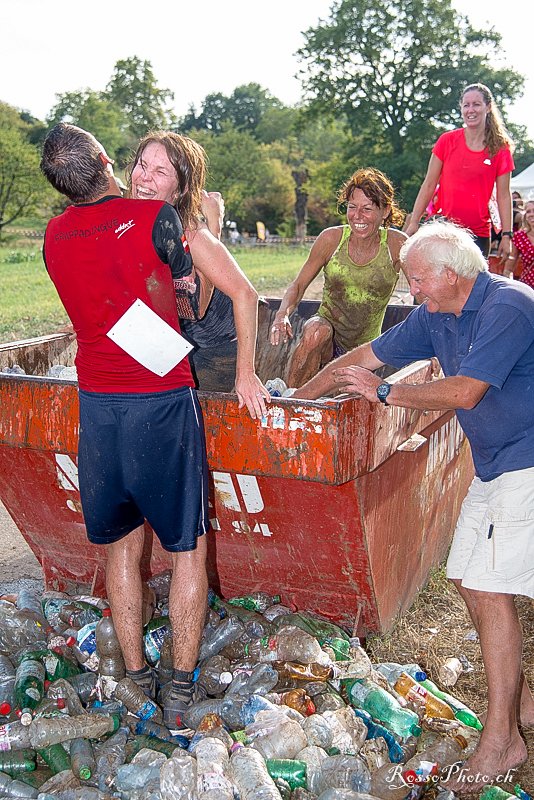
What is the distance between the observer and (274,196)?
58812 mm

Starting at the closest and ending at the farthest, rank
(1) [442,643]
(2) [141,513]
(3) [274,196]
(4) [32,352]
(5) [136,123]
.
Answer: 1. (2) [141,513]
2. (1) [442,643]
3. (4) [32,352]
4. (3) [274,196]
5. (5) [136,123]

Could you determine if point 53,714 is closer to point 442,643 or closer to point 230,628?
point 230,628

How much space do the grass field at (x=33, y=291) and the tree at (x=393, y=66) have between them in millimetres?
19398

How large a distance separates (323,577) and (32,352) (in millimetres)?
1882

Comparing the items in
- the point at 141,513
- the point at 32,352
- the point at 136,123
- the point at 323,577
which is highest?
the point at 136,123

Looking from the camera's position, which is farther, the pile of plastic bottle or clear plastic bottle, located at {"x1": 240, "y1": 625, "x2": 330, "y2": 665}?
clear plastic bottle, located at {"x1": 240, "y1": 625, "x2": 330, "y2": 665}

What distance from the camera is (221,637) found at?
11.6 feet

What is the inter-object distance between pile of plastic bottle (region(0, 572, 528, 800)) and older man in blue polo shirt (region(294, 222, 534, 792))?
29cm

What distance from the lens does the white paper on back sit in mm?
2816

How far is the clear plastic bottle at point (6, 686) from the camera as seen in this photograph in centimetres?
307

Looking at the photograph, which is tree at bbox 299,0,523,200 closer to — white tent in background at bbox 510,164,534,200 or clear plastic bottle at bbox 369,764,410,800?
white tent in background at bbox 510,164,534,200

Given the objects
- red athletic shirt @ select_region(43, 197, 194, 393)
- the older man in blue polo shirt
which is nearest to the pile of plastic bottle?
the older man in blue polo shirt

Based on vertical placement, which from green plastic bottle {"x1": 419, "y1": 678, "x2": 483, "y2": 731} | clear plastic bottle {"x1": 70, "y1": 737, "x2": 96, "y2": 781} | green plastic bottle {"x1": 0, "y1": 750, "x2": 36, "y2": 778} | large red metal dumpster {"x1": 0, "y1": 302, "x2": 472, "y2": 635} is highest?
large red metal dumpster {"x1": 0, "y1": 302, "x2": 472, "y2": 635}

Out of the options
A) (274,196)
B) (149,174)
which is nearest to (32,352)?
(149,174)
